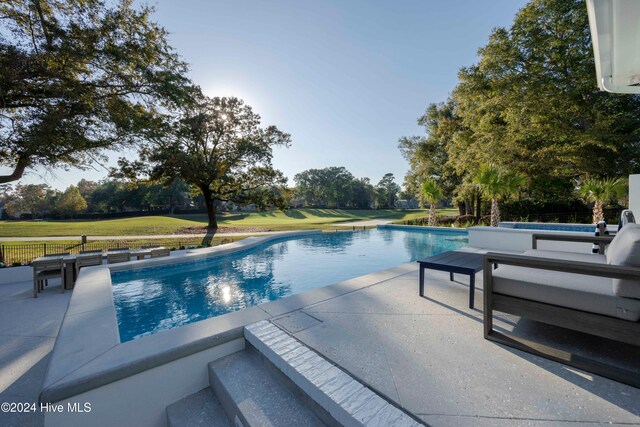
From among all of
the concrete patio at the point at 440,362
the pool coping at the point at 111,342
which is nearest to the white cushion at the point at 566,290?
the concrete patio at the point at 440,362

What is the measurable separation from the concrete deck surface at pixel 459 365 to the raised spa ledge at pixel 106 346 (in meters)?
0.63

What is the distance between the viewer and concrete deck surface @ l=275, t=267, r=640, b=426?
1.48m

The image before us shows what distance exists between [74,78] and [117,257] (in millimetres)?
6628

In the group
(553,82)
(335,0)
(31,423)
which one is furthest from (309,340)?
(553,82)

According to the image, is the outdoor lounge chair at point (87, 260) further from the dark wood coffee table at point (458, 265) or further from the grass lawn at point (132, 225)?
the grass lawn at point (132, 225)

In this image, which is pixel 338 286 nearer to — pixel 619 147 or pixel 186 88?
pixel 186 88

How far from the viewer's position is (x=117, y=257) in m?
6.62

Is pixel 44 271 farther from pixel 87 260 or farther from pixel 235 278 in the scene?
pixel 235 278

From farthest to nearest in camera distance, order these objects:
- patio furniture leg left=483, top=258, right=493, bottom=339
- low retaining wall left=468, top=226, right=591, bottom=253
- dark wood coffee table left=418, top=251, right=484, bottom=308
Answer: low retaining wall left=468, top=226, right=591, bottom=253
dark wood coffee table left=418, top=251, right=484, bottom=308
patio furniture leg left=483, top=258, right=493, bottom=339

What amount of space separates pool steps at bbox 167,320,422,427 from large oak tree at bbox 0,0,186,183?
9.87 metres

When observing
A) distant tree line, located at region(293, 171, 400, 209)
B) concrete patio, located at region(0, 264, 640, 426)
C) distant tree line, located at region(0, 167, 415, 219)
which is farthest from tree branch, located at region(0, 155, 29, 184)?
distant tree line, located at region(293, 171, 400, 209)

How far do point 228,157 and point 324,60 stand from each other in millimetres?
10248

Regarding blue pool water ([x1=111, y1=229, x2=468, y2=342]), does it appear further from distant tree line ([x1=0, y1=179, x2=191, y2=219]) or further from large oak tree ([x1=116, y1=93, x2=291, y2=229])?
distant tree line ([x1=0, y1=179, x2=191, y2=219])

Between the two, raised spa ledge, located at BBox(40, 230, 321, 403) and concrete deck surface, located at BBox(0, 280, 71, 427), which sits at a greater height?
raised spa ledge, located at BBox(40, 230, 321, 403)
